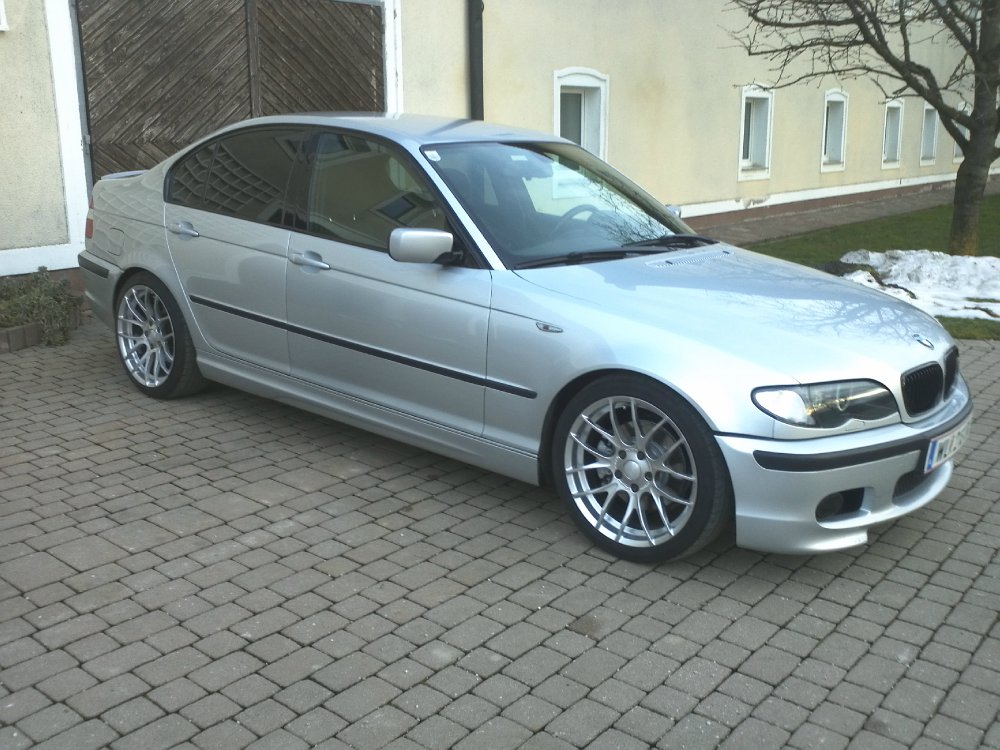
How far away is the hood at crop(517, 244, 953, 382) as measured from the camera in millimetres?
4172

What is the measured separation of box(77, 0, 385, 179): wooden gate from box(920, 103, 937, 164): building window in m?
16.0

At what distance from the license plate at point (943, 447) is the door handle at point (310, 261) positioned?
2.87 m

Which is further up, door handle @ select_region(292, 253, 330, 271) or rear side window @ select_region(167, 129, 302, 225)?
rear side window @ select_region(167, 129, 302, 225)

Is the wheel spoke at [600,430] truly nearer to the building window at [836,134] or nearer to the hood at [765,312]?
the hood at [765,312]

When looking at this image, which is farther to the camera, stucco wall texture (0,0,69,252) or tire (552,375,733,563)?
stucco wall texture (0,0,69,252)

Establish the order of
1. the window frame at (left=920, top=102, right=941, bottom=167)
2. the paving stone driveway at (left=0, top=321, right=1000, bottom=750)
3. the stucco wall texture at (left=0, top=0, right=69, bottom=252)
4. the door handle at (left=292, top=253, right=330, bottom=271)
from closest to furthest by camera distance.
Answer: the paving stone driveway at (left=0, top=321, right=1000, bottom=750)
the door handle at (left=292, top=253, right=330, bottom=271)
the stucco wall texture at (left=0, top=0, right=69, bottom=252)
the window frame at (left=920, top=102, right=941, bottom=167)

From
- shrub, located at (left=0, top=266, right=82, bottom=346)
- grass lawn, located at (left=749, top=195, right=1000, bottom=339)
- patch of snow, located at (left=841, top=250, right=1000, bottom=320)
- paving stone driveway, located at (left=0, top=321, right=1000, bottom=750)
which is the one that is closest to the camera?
paving stone driveway, located at (left=0, top=321, right=1000, bottom=750)

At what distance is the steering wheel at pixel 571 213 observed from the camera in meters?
5.20

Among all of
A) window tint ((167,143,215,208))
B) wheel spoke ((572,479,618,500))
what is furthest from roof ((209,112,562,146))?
wheel spoke ((572,479,618,500))

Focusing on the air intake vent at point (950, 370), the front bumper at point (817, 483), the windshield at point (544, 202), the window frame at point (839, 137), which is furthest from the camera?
the window frame at point (839, 137)

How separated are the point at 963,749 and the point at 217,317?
4.26 meters

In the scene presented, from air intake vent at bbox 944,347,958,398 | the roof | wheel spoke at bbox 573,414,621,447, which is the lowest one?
wheel spoke at bbox 573,414,621,447

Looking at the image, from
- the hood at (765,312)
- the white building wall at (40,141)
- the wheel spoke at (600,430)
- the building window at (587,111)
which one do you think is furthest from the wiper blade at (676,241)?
the building window at (587,111)

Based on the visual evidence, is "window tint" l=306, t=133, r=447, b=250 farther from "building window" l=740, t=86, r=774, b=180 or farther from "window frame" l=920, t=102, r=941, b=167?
"window frame" l=920, t=102, r=941, b=167
